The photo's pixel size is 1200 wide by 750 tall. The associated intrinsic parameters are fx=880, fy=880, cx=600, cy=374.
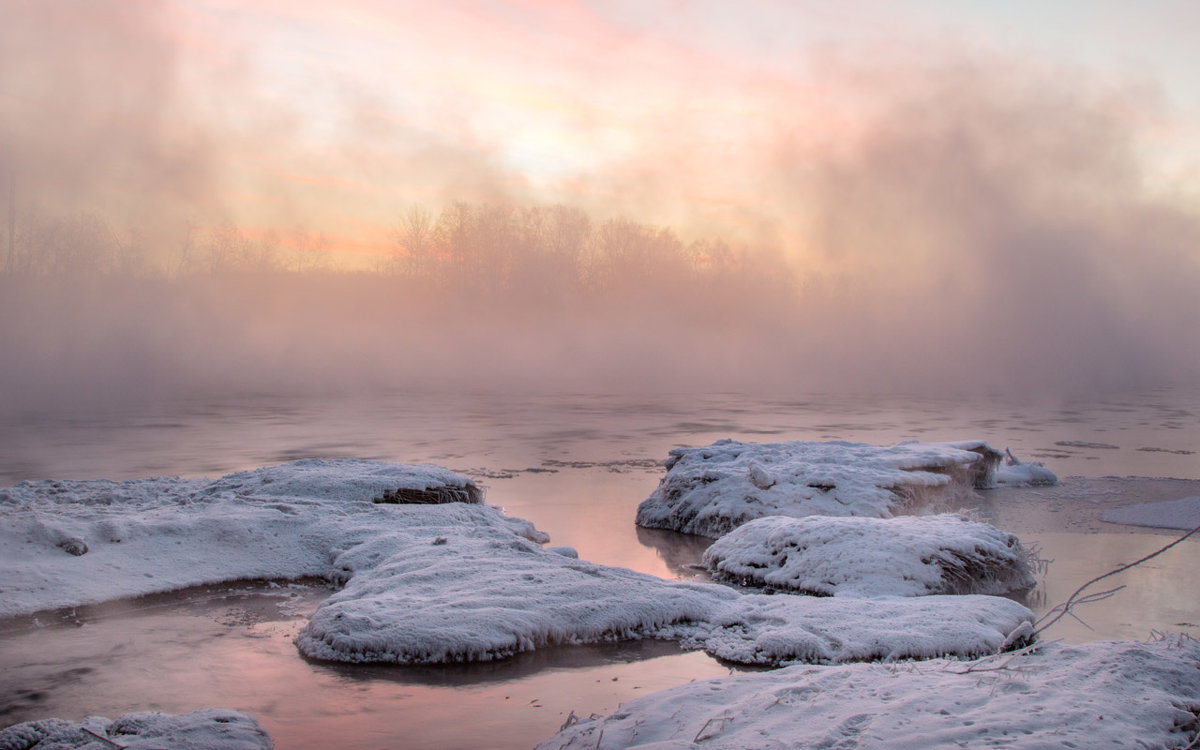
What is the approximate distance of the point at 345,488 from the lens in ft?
39.7

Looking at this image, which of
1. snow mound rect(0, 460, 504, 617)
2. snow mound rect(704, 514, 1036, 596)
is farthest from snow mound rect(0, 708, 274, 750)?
snow mound rect(704, 514, 1036, 596)

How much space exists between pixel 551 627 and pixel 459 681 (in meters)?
1.06

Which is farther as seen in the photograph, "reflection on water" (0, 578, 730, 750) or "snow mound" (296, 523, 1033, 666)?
"snow mound" (296, 523, 1033, 666)

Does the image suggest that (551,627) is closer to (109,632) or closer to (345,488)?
(109,632)

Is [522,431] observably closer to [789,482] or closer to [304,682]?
[789,482]

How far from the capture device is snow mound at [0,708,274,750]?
4812mm

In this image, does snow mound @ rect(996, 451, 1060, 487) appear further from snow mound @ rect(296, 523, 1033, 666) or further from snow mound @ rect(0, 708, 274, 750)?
snow mound @ rect(0, 708, 274, 750)

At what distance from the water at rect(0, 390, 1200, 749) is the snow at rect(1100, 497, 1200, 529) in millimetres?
443

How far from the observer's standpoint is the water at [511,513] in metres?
5.73

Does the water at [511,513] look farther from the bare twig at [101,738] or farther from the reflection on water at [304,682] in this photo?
the bare twig at [101,738]

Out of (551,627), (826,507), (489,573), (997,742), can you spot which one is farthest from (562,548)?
(997,742)

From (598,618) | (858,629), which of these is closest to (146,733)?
(598,618)

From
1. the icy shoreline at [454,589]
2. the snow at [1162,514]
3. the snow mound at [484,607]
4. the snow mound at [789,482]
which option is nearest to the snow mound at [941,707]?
the icy shoreline at [454,589]

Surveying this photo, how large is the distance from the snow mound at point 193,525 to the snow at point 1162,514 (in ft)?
28.5
